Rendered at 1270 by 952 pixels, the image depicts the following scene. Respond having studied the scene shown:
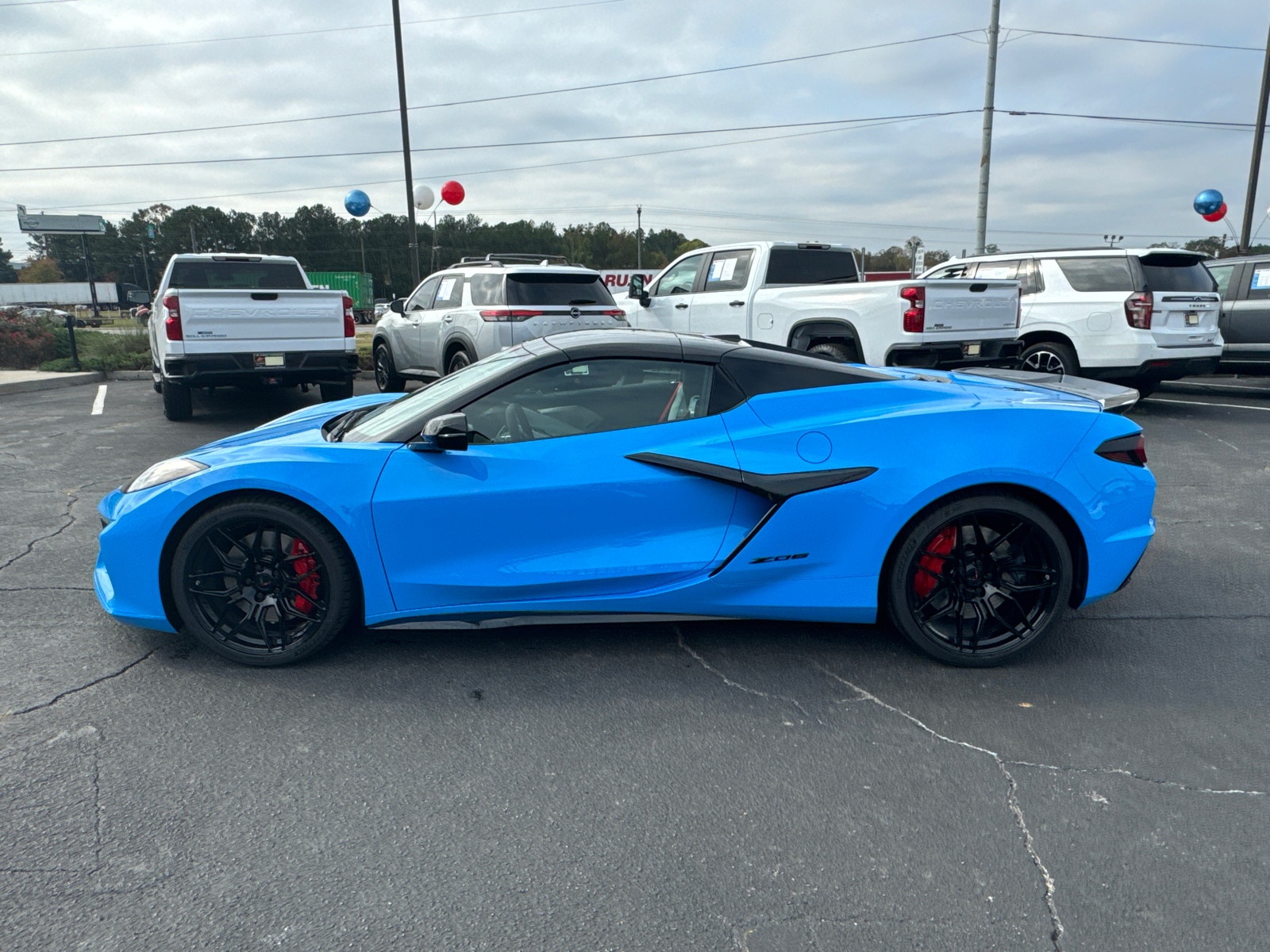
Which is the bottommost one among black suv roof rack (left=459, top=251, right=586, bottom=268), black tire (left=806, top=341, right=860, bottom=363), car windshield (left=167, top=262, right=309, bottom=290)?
black tire (left=806, top=341, right=860, bottom=363)

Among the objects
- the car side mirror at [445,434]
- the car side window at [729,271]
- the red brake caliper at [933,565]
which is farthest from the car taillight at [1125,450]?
the car side window at [729,271]

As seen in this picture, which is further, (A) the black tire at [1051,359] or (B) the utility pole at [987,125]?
(B) the utility pole at [987,125]

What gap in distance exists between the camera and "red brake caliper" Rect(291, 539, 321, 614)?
134 inches

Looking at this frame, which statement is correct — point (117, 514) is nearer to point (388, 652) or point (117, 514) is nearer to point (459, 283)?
point (388, 652)

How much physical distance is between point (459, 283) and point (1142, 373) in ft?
26.4

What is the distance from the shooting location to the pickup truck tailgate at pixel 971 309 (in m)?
8.59

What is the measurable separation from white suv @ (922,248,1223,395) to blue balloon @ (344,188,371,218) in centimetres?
2018

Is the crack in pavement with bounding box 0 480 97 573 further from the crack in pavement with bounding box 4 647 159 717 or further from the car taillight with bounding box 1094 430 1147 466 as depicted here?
the car taillight with bounding box 1094 430 1147 466

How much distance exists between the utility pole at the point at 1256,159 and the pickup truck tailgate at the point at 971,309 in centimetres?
1627

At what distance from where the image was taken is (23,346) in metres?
16.4

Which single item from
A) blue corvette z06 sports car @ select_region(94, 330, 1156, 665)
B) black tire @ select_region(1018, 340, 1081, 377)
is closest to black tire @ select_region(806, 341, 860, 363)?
black tire @ select_region(1018, 340, 1081, 377)

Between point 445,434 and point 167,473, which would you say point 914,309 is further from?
→ point 167,473

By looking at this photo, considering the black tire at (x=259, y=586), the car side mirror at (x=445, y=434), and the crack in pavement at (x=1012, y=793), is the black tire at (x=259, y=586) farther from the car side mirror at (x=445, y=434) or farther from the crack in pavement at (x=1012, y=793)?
the crack in pavement at (x=1012, y=793)

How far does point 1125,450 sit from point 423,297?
10074 mm
